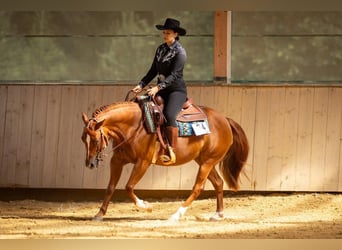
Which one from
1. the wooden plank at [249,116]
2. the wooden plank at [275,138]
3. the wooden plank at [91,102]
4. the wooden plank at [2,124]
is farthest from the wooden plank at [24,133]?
the wooden plank at [275,138]

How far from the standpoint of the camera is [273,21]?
788cm

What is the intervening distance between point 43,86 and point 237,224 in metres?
3.15

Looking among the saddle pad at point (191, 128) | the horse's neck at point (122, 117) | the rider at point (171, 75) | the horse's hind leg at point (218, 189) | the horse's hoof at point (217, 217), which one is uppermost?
the rider at point (171, 75)

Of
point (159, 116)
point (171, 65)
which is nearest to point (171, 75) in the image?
point (171, 65)

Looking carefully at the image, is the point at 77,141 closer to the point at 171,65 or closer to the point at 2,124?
the point at 2,124

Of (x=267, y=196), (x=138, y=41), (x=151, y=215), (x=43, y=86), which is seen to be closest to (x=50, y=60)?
(x=43, y=86)

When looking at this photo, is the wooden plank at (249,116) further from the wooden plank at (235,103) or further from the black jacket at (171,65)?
the black jacket at (171,65)

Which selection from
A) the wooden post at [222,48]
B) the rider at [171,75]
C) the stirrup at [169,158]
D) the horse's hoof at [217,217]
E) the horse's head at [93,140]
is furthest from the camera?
the wooden post at [222,48]

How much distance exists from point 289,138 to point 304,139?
175 millimetres

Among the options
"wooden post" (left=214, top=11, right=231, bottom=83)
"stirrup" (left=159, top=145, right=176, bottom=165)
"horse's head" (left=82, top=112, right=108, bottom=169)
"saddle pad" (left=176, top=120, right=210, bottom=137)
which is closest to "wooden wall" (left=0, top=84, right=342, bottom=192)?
"wooden post" (left=214, top=11, right=231, bottom=83)

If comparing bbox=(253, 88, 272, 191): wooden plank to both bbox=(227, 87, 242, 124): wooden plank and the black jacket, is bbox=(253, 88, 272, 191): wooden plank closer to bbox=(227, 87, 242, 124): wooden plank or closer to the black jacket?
bbox=(227, 87, 242, 124): wooden plank

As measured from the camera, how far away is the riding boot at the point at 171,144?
5654 mm

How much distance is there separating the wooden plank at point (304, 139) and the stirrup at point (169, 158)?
7.87 ft

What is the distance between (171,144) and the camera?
570cm
